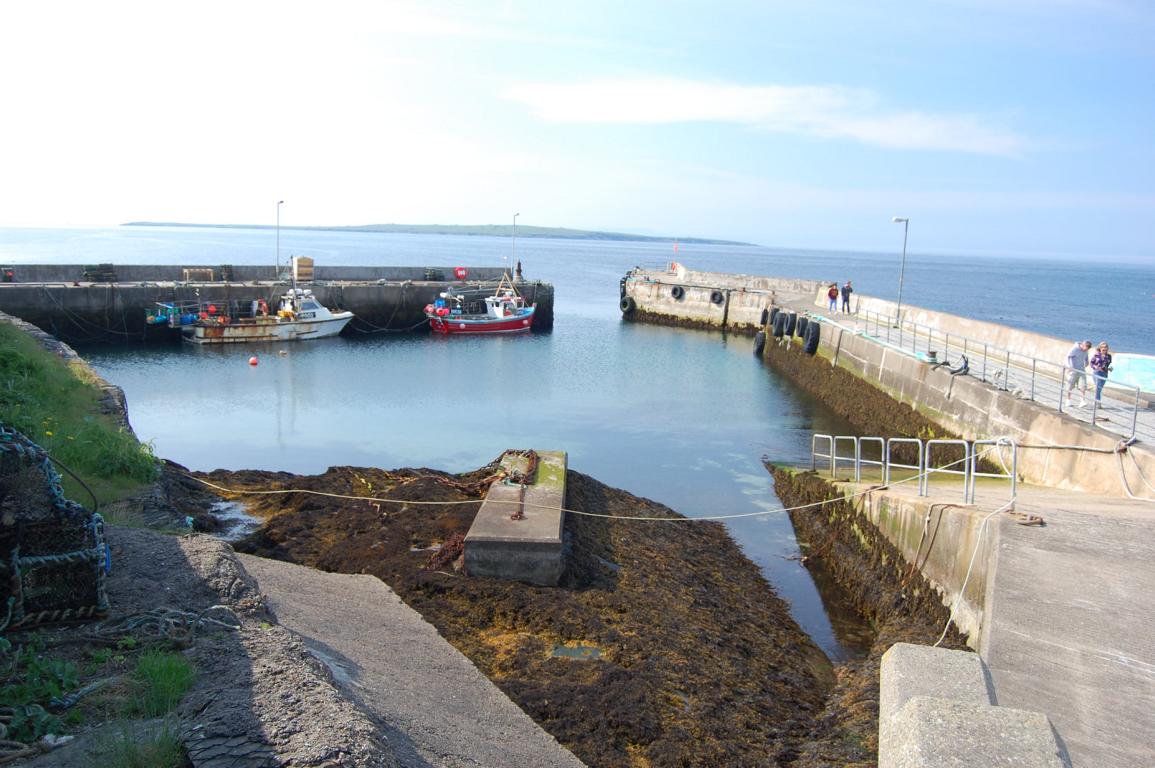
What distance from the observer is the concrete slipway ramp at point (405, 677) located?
5102 mm

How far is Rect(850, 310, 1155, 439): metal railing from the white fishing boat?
993 inches

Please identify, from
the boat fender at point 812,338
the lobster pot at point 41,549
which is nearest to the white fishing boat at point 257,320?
the boat fender at point 812,338

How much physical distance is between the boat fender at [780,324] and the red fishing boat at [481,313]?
13.9 metres

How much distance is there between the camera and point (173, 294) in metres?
37.9

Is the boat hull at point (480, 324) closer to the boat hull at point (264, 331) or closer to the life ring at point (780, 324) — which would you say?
the boat hull at point (264, 331)

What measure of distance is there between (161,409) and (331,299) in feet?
61.9

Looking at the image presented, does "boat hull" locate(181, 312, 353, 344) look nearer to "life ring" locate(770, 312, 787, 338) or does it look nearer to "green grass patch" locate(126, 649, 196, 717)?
"life ring" locate(770, 312, 787, 338)

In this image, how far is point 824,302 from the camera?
4441cm

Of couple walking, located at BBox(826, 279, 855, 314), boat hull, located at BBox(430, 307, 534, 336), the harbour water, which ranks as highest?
couple walking, located at BBox(826, 279, 855, 314)

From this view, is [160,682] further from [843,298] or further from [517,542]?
[843,298]

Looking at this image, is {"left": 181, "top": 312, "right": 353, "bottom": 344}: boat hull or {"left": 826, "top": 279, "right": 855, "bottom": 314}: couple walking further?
{"left": 826, "top": 279, "right": 855, "bottom": 314}: couple walking

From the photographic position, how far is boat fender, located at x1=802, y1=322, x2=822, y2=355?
33.3m

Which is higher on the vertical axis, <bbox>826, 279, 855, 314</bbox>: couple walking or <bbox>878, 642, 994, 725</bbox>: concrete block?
<bbox>826, 279, 855, 314</bbox>: couple walking

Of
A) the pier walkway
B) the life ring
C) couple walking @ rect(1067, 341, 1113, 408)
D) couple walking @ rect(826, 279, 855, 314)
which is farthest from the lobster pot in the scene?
couple walking @ rect(826, 279, 855, 314)
